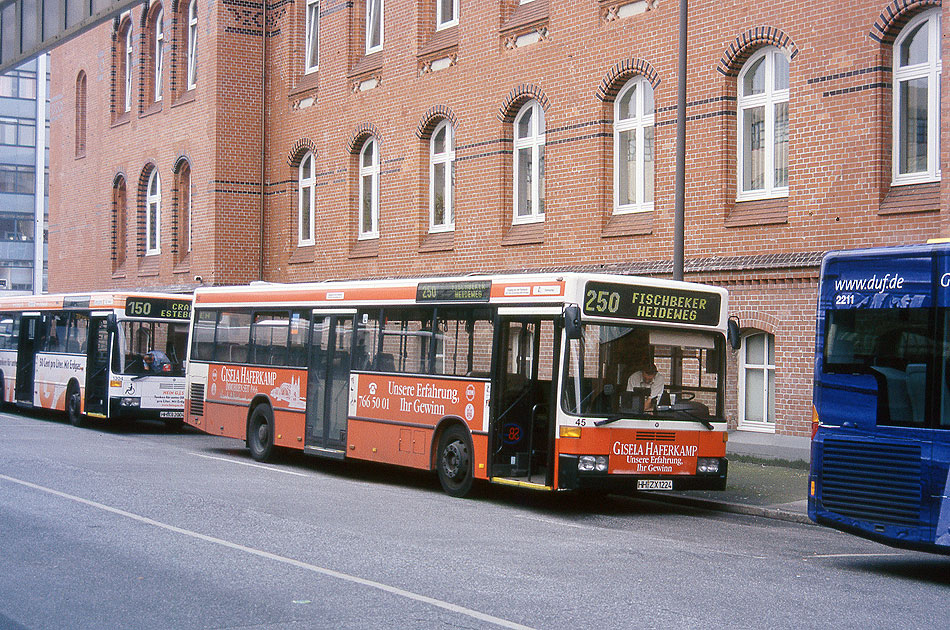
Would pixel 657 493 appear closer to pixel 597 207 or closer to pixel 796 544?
pixel 796 544

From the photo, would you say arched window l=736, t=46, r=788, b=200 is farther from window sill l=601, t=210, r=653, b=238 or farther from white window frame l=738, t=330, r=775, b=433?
white window frame l=738, t=330, r=775, b=433

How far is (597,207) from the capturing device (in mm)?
21172

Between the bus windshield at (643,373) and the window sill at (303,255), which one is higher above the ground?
the window sill at (303,255)

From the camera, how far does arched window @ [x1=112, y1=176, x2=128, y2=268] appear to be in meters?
38.4

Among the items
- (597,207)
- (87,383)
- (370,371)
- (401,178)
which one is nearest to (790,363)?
(597,207)

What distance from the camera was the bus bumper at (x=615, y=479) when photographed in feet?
41.2

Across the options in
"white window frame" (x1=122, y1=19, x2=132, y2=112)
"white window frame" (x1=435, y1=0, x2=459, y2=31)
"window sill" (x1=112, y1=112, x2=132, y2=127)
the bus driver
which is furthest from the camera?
"white window frame" (x1=122, y1=19, x2=132, y2=112)

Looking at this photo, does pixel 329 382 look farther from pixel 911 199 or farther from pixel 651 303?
pixel 911 199

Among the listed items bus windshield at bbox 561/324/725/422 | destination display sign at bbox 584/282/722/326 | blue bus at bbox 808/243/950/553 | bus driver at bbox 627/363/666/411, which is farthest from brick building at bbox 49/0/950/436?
blue bus at bbox 808/243/950/553

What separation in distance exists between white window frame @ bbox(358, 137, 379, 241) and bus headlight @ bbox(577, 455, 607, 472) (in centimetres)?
1593

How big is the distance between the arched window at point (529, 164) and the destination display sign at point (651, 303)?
9692mm

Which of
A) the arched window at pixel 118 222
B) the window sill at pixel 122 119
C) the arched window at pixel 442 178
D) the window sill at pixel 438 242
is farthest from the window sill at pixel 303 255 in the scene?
the arched window at pixel 118 222

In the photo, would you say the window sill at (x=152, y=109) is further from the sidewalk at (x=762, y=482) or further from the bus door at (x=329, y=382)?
the sidewalk at (x=762, y=482)

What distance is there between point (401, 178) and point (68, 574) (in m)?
18.6
